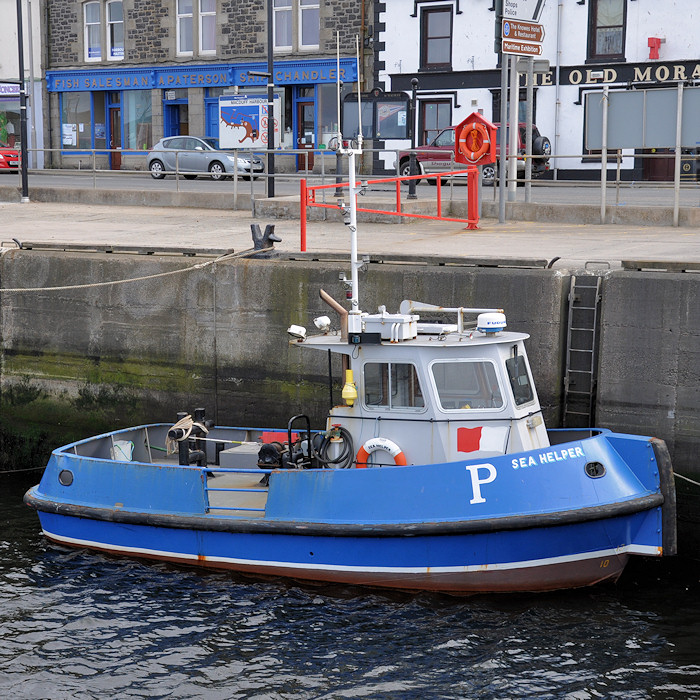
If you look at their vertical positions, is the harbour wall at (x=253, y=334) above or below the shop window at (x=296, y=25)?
below

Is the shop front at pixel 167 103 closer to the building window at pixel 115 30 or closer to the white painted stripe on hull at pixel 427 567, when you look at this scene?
the building window at pixel 115 30

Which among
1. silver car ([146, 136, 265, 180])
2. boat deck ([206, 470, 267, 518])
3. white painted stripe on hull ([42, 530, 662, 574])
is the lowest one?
white painted stripe on hull ([42, 530, 662, 574])

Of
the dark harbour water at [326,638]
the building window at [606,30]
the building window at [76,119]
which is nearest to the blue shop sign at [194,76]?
the building window at [76,119]

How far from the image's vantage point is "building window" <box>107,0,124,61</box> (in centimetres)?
3538

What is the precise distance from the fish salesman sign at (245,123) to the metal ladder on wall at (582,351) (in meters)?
8.99

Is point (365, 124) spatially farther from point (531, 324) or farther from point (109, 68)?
point (531, 324)

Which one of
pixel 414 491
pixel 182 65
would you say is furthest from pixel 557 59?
pixel 414 491

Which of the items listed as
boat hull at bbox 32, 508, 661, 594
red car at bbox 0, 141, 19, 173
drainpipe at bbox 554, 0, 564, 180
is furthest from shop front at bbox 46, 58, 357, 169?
boat hull at bbox 32, 508, 661, 594

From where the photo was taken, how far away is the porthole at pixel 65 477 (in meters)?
9.59

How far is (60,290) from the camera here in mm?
12391

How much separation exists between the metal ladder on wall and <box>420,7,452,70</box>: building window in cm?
2129

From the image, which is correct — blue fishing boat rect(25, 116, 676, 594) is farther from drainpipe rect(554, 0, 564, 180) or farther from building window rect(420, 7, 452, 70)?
building window rect(420, 7, 452, 70)

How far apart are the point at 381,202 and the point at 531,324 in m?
7.86

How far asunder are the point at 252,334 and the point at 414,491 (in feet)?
11.6
